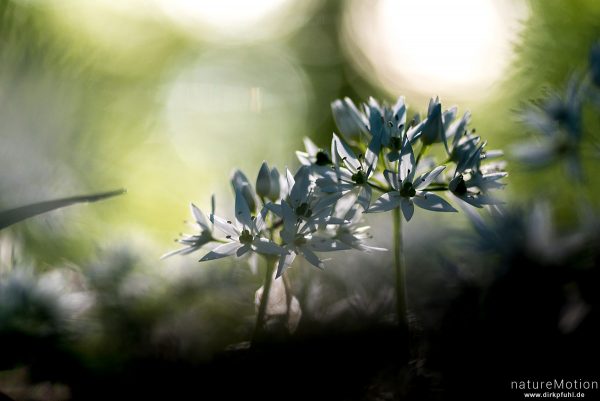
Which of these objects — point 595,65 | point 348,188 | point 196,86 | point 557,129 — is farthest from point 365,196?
point 196,86

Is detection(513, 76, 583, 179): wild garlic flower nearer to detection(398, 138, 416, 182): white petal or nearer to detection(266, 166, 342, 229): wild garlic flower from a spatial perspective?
detection(398, 138, 416, 182): white petal

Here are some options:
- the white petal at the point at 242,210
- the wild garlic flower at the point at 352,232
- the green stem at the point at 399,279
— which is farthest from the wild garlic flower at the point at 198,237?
the green stem at the point at 399,279

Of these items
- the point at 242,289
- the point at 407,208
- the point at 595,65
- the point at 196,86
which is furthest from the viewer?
the point at 196,86

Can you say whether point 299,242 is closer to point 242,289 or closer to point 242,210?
point 242,210

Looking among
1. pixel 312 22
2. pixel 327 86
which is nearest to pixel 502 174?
pixel 327 86

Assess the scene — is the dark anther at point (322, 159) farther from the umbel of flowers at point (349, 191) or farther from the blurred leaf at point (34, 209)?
the blurred leaf at point (34, 209)

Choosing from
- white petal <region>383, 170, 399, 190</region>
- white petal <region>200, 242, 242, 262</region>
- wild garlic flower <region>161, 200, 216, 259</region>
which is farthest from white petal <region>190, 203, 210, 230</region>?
white petal <region>383, 170, 399, 190</region>
